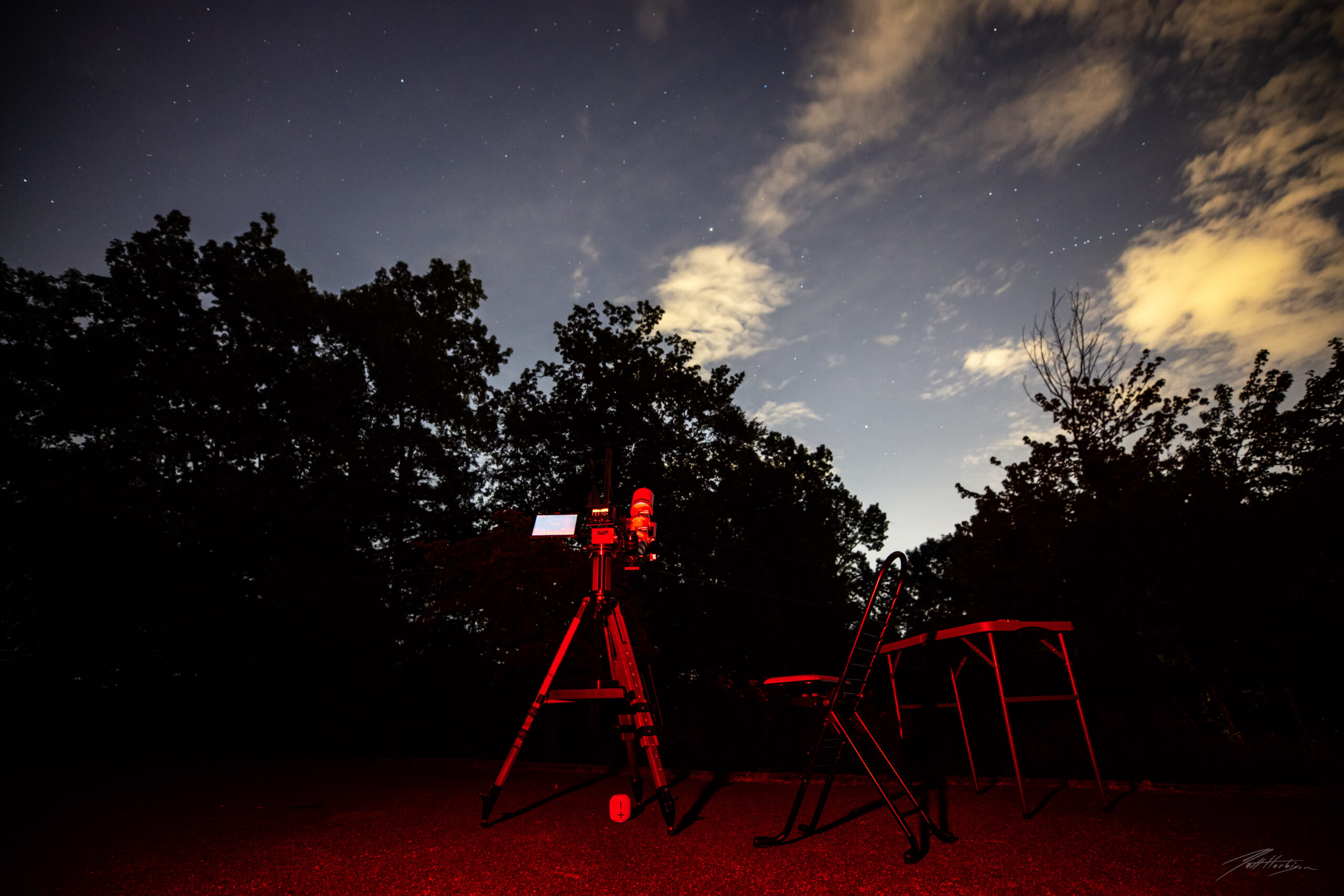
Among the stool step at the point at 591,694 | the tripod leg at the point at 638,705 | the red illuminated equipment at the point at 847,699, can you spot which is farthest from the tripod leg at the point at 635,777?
the red illuminated equipment at the point at 847,699

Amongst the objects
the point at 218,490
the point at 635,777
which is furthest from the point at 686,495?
the point at 635,777

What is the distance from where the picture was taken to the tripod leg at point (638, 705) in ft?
9.30

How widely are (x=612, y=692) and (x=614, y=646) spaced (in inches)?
13.0

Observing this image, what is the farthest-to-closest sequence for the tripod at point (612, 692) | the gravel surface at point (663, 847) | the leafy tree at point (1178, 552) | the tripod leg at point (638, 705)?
the leafy tree at point (1178, 552) < the tripod at point (612, 692) < the tripod leg at point (638, 705) < the gravel surface at point (663, 847)

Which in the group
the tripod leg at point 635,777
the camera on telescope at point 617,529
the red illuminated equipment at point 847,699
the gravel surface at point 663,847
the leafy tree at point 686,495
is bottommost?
the gravel surface at point 663,847

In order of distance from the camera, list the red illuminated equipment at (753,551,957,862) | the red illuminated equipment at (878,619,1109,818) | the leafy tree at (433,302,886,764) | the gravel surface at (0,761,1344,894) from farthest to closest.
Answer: the leafy tree at (433,302,886,764)
the red illuminated equipment at (878,619,1109,818)
the red illuminated equipment at (753,551,957,862)
the gravel surface at (0,761,1344,894)

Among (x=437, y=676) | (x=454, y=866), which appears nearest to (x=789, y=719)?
(x=454, y=866)

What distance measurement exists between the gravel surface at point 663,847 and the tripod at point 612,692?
23 cm

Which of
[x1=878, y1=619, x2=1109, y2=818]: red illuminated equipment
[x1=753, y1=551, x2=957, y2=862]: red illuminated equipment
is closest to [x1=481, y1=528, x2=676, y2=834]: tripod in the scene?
[x1=753, y1=551, x2=957, y2=862]: red illuminated equipment

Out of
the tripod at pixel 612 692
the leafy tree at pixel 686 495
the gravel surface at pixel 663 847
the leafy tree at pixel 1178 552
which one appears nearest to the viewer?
the gravel surface at pixel 663 847

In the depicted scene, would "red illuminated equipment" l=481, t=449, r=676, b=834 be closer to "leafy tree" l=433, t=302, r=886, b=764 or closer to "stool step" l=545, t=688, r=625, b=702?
"stool step" l=545, t=688, r=625, b=702

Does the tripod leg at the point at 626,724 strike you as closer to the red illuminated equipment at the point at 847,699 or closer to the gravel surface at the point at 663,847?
the gravel surface at the point at 663,847

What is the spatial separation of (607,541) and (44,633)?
746 inches

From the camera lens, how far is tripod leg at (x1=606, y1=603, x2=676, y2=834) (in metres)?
2.84
